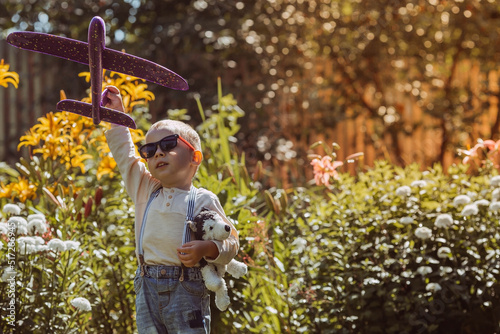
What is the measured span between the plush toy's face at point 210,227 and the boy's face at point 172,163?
0.50 ft

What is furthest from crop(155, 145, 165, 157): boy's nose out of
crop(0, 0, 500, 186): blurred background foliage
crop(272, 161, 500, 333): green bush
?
crop(0, 0, 500, 186): blurred background foliage

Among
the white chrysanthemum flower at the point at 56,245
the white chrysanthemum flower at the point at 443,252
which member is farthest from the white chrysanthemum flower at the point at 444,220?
the white chrysanthemum flower at the point at 56,245

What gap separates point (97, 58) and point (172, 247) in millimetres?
663

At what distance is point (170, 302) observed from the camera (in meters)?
2.18

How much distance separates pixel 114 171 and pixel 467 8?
13.2 ft

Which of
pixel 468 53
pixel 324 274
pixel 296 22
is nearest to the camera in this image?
pixel 324 274

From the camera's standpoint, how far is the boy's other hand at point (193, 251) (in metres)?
2.12

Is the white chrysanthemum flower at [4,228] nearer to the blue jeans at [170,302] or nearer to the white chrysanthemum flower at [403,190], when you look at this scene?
the blue jeans at [170,302]

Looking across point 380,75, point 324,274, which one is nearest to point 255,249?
point 324,274

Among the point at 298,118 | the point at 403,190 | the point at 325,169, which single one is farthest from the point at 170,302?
the point at 298,118

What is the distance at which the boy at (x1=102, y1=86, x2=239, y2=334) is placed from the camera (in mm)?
2166

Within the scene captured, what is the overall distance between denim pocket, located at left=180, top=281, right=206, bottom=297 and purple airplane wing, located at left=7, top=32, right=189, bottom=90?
0.65 meters

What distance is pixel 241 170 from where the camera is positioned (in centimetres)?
331

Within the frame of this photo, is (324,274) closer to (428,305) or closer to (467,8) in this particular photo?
(428,305)
